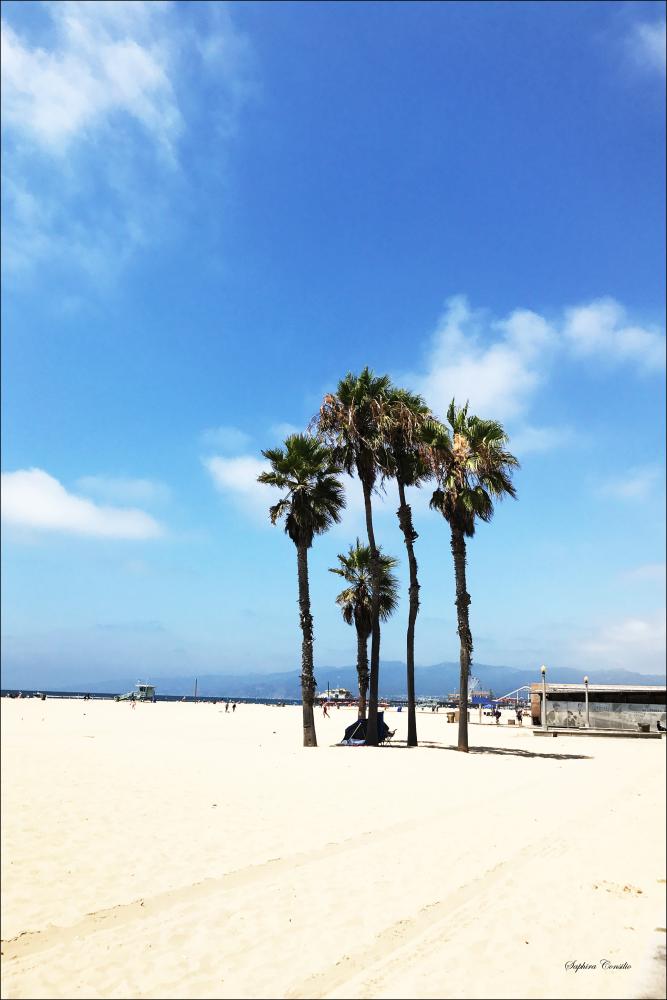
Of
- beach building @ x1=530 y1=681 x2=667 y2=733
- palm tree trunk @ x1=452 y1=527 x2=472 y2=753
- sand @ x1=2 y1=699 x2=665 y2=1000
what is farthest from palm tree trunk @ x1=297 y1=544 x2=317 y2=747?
beach building @ x1=530 y1=681 x2=667 y2=733

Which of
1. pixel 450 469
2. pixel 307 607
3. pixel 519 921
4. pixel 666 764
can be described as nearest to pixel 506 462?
pixel 450 469

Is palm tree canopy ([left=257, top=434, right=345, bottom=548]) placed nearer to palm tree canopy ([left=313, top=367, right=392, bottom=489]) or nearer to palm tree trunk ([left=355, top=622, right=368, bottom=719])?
palm tree canopy ([left=313, top=367, right=392, bottom=489])

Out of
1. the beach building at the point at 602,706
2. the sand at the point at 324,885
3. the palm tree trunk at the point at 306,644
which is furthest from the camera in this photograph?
the beach building at the point at 602,706

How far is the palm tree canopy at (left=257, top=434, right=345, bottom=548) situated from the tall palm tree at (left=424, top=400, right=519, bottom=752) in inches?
196

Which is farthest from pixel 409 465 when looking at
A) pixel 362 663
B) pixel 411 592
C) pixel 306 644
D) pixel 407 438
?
pixel 362 663

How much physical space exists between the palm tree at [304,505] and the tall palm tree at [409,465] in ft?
10.5

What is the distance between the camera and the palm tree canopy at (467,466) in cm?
2925

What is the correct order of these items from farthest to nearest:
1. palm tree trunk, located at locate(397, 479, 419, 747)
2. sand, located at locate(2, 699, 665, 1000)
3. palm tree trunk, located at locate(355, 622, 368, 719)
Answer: palm tree trunk, located at locate(355, 622, 368, 719), palm tree trunk, located at locate(397, 479, 419, 747), sand, located at locate(2, 699, 665, 1000)

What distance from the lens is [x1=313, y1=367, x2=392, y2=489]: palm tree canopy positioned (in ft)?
97.9

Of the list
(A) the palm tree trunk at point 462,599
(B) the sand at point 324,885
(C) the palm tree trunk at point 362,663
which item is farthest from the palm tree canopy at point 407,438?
(B) the sand at point 324,885

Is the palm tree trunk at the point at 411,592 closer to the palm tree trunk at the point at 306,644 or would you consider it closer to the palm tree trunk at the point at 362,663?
the palm tree trunk at the point at 306,644

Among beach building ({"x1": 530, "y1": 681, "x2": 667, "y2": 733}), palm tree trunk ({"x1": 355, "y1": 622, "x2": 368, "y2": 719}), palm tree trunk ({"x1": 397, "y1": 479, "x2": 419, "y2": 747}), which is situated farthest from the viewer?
beach building ({"x1": 530, "y1": 681, "x2": 667, "y2": 733})

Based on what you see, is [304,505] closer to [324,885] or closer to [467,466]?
[467,466]

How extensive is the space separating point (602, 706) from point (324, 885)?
3982cm
